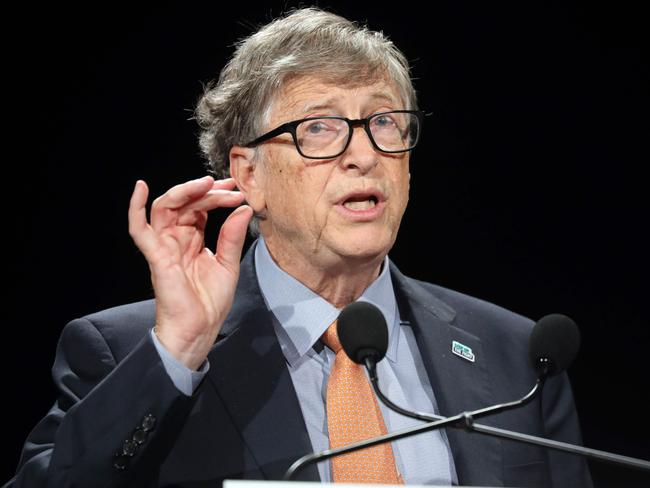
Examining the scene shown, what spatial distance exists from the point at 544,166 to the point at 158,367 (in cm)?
188

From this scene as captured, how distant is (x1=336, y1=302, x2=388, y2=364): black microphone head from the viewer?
171 cm

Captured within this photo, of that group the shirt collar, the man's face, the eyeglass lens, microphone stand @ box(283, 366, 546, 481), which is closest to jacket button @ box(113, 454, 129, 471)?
microphone stand @ box(283, 366, 546, 481)

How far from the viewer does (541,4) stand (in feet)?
10.9

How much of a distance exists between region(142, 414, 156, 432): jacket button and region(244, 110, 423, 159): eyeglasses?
0.72 metres

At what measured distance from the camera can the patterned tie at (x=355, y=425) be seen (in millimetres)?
2107

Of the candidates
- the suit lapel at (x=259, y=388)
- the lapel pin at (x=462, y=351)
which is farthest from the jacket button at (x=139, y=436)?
the lapel pin at (x=462, y=351)

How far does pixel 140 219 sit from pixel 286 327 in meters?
0.55

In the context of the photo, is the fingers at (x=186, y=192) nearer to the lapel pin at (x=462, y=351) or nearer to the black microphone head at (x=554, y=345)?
the black microphone head at (x=554, y=345)

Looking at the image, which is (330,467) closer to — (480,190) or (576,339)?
(576,339)

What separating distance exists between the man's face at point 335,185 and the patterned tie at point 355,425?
268 millimetres

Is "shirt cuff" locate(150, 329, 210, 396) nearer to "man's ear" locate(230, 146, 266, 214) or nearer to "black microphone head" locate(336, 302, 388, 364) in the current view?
"black microphone head" locate(336, 302, 388, 364)

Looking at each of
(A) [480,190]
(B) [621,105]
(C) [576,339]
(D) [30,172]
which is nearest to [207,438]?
(C) [576,339]

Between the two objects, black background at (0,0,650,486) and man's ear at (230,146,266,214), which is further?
black background at (0,0,650,486)

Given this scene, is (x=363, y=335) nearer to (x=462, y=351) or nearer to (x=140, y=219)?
(x=140, y=219)
